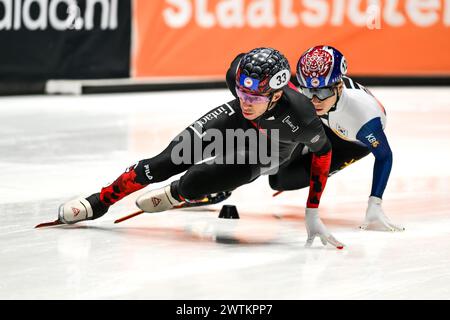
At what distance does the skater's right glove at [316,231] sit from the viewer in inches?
206

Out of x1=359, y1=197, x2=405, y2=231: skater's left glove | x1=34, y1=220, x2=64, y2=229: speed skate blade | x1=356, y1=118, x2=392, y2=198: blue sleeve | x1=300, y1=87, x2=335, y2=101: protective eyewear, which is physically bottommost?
x1=34, y1=220, x2=64, y2=229: speed skate blade

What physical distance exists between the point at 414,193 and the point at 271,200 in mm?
974

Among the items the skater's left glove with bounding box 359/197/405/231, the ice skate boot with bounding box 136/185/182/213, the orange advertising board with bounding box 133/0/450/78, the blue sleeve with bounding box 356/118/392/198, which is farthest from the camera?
the orange advertising board with bounding box 133/0/450/78

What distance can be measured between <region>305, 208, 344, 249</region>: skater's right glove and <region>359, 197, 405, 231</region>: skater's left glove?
62 cm

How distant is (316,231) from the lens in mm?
5281

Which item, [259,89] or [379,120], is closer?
[259,89]

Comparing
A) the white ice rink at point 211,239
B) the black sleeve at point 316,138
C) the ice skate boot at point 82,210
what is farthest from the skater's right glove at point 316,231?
the ice skate boot at point 82,210

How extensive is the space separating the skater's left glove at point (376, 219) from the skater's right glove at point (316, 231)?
0.62 meters

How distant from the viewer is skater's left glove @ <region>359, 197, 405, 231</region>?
5.80 metres

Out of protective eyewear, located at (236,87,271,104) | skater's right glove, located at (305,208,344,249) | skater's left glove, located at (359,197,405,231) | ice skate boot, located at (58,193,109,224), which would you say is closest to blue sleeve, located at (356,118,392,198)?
skater's left glove, located at (359,197,405,231)

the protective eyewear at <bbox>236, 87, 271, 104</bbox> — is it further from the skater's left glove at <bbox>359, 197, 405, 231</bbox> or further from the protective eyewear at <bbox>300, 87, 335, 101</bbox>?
the skater's left glove at <bbox>359, 197, 405, 231</bbox>
